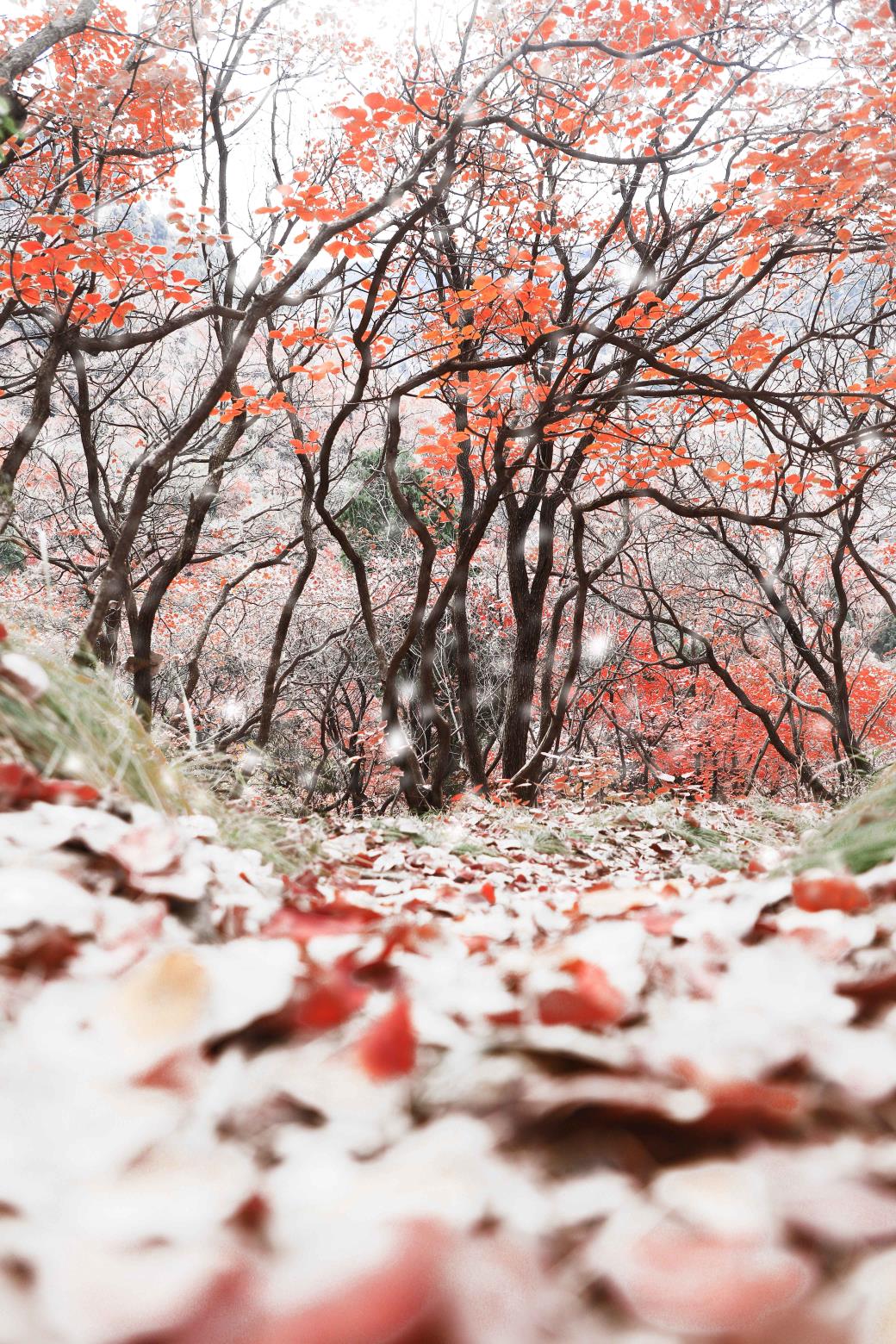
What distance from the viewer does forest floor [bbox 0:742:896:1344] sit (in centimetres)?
38

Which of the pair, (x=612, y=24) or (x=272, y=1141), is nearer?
(x=272, y=1141)

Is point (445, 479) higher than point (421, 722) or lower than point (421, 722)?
higher

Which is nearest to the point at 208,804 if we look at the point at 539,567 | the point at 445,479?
the point at 539,567

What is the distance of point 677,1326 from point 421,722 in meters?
9.08

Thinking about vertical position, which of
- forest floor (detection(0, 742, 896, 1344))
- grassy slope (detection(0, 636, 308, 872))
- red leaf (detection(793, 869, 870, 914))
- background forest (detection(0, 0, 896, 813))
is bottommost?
forest floor (detection(0, 742, 896, 1344))

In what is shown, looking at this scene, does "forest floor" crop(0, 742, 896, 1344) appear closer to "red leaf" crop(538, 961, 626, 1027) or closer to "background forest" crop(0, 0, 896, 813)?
"red leaf" crop(538, 961, 626, 1027)

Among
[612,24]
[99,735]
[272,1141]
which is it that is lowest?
[272,1141]

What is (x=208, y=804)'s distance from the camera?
1.99 meters

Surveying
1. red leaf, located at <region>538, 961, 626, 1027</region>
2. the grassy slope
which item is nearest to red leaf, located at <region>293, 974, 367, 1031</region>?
red leaf, located at <region>538, 961, 626, 1027</region>

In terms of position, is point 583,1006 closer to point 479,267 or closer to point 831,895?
point 831,895

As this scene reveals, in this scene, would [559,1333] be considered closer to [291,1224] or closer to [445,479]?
[291,1224]

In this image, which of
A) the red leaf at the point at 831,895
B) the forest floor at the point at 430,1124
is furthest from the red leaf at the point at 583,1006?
the red leaf at the point at 831,895

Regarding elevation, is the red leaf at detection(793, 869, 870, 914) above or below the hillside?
above

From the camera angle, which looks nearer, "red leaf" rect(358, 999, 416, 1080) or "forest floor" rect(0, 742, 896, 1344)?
"forest floor" rect(0, 742, 896, 1344)
